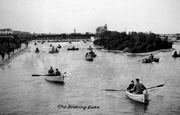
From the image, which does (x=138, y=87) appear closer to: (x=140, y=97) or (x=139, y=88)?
(x=139, y=88)

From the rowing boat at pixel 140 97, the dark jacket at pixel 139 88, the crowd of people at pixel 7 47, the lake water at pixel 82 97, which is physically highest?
the crowd of people at pixel 7 47

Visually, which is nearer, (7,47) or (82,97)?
(82,97)

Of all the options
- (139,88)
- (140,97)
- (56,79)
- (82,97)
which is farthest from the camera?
(56,79)

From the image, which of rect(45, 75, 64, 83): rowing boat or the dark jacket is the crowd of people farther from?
the dark jacket

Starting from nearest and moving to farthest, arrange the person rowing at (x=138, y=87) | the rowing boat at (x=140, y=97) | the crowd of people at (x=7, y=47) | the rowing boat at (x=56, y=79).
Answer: the rowing boat at (x=140, y=97) < the person rowing at (x=138, y=87) < the rowing boat at (x=56, y=79) < the crowd of people at (x=7, y=47)

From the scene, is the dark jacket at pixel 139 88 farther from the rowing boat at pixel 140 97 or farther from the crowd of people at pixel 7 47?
the crowd of people at pixel 7 47

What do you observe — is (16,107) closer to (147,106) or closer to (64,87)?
(64,87)

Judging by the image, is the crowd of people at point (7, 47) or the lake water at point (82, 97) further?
the crowd of people at point (7, 47)

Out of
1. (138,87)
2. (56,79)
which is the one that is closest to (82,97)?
(138,87)

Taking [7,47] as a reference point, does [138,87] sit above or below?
below

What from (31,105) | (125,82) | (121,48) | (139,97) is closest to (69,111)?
(31,105)

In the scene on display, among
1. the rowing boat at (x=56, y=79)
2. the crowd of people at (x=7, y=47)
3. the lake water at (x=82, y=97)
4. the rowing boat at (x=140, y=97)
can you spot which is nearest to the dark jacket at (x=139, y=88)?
the rowing boat at (x=140, y=97)
